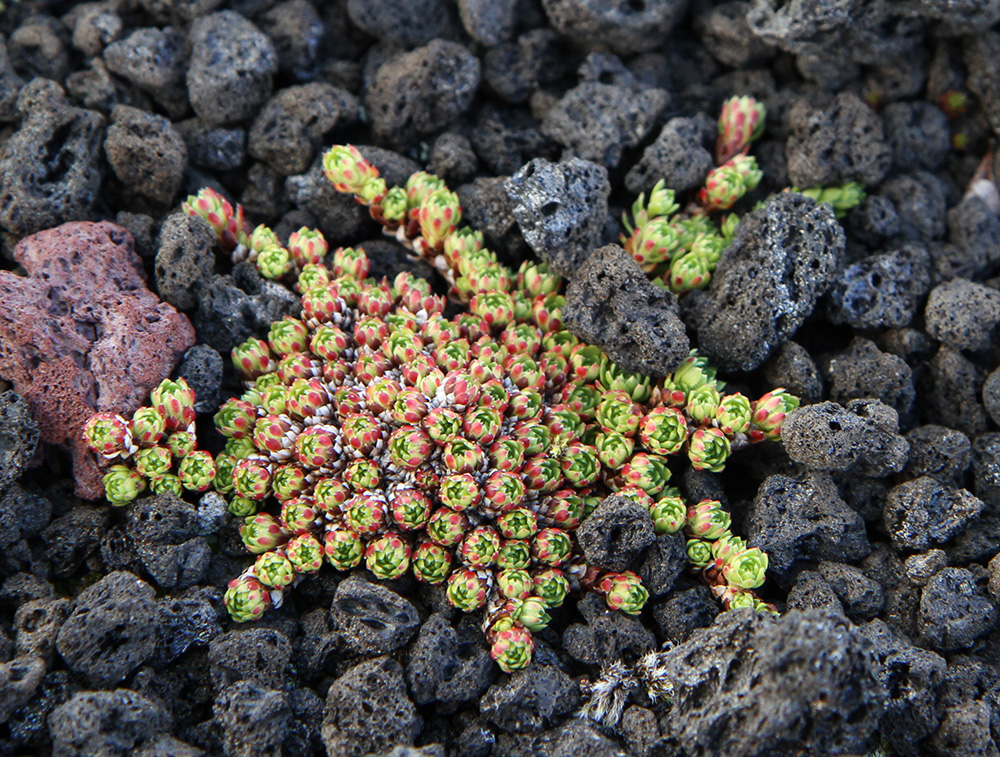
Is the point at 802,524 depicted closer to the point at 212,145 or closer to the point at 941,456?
the point at 941,456

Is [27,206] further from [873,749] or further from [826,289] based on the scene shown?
[873,749]

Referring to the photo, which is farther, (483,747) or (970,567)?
(970,567)

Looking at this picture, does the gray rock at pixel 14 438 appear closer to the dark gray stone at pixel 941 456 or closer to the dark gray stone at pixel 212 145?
the dark gray stone at pixel 212 145

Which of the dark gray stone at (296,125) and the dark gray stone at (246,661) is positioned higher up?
the dark gray stone at (296,125)

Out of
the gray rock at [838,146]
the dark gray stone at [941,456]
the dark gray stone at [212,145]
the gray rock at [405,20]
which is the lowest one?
the dark gray stone at [941,456]

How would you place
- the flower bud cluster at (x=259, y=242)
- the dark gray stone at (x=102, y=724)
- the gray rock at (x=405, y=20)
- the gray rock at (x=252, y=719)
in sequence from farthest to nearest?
the gray rock at (x=405, y=20)
the flower bud cluster at (x=259, y=242)
the gray rock at (x=252, y=719)
the dark gray stone at (x=102, y=724)

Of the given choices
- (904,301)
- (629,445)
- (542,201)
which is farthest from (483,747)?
(904,301)

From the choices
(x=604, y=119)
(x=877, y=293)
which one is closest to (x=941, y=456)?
(x=877, y=293)

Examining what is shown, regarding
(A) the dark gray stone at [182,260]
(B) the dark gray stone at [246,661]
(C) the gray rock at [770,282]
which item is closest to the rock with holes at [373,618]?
(B) the dark gray stone at [246,661]
